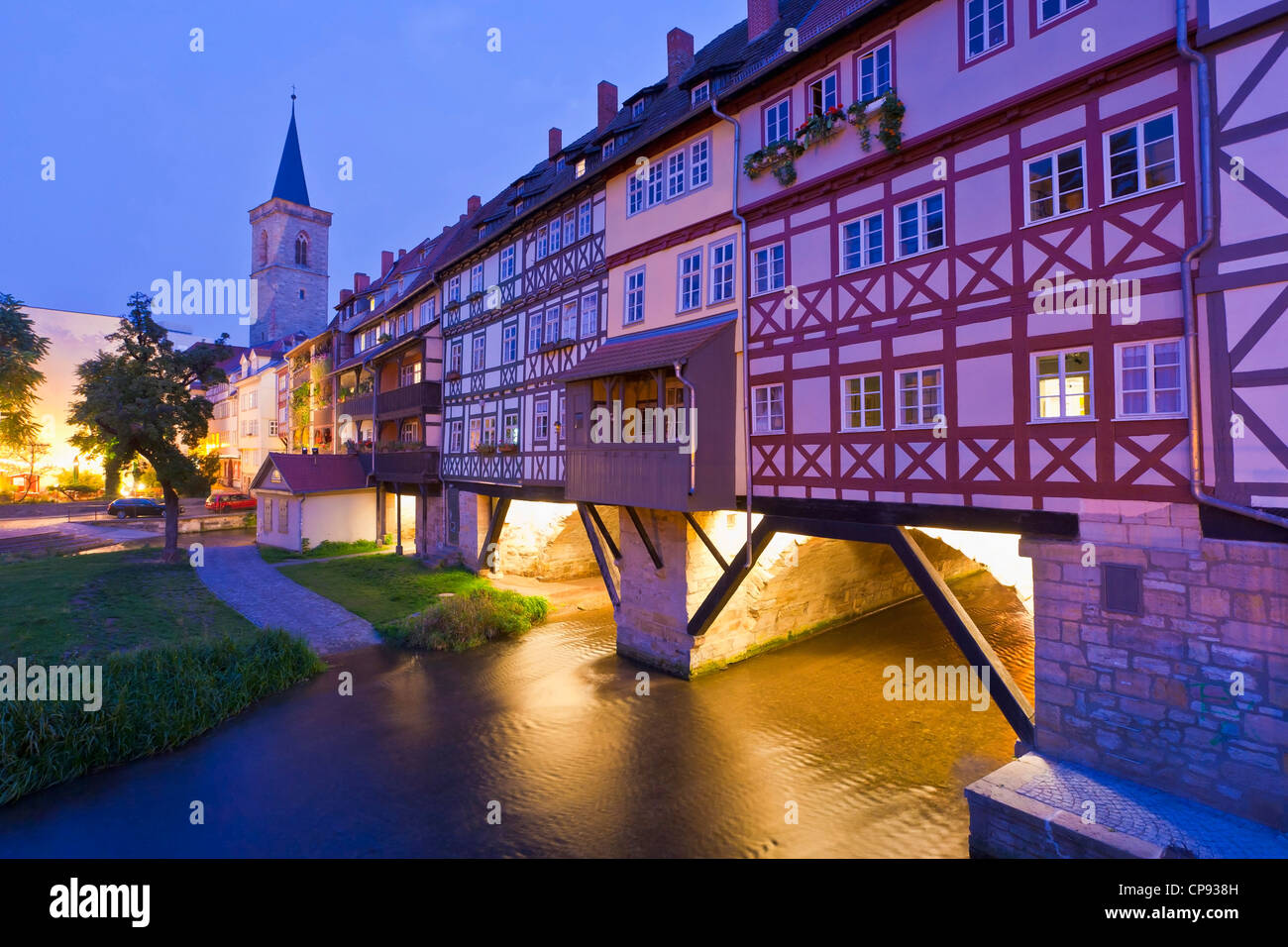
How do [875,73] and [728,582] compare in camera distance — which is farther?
[728,582]

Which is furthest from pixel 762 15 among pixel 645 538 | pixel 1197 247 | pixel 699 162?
pixel 645 538

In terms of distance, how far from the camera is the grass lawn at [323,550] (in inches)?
1032

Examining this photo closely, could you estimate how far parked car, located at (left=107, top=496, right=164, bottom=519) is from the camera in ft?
119

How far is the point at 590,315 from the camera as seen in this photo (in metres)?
15.7

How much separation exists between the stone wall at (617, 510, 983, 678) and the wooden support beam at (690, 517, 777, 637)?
22 cm

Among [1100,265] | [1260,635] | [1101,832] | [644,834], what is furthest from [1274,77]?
[644,834]

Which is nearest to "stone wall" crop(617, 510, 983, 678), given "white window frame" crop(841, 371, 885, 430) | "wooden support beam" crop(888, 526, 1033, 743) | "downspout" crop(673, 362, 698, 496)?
"downspout" crop(673, 362, 698, 496)

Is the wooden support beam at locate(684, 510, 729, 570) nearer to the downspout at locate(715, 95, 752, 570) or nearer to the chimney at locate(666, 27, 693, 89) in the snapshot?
the downspout at locate(715, 95, 752, 570)

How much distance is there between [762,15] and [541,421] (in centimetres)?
1081

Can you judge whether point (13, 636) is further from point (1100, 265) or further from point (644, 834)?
point (1100, 265)

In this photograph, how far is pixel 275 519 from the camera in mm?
28906

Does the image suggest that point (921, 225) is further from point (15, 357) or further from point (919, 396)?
point (15, 357)

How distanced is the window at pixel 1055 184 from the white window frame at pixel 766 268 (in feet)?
12.3

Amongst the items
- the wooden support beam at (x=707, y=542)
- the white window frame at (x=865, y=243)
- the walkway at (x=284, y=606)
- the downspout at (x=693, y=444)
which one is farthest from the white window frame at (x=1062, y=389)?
the walkway at (x=284, y=606)
